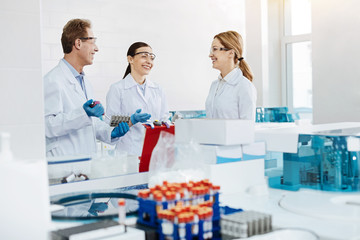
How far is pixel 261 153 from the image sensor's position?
199cm

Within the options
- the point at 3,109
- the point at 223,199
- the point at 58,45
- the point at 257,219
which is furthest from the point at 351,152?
the point at 58,45

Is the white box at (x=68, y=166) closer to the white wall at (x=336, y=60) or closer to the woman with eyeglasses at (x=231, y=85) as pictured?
the woman with eyeglasses at (x=231, y=85)

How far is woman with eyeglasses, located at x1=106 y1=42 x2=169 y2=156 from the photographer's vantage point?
144 inches

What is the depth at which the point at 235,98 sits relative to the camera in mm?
3352

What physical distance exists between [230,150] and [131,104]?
78.9 inches

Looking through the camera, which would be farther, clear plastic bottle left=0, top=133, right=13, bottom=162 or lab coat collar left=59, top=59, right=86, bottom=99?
lab coat collar left=59, top=59, right=86, bottom=99

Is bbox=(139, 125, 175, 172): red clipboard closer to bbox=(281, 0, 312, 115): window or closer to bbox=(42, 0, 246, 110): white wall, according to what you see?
bbox=(42, 0, 246, 110): white wall

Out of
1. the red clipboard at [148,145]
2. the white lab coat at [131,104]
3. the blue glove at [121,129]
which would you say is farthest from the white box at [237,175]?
the white lab coat at [131,104]

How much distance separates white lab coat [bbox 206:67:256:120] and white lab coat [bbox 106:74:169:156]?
1.93 ft

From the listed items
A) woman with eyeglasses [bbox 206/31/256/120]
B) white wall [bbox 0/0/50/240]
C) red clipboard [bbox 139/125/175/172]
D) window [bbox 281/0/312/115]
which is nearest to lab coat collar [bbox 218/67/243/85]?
woman with eyeglasses [bbox 206/31/256/120]

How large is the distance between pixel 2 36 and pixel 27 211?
52.1 inches

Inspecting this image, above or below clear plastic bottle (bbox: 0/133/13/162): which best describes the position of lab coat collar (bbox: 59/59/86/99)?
above

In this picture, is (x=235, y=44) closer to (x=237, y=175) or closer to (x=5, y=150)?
(x=237, y=175)

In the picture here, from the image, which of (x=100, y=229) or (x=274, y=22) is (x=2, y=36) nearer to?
(x=100, y=229)
